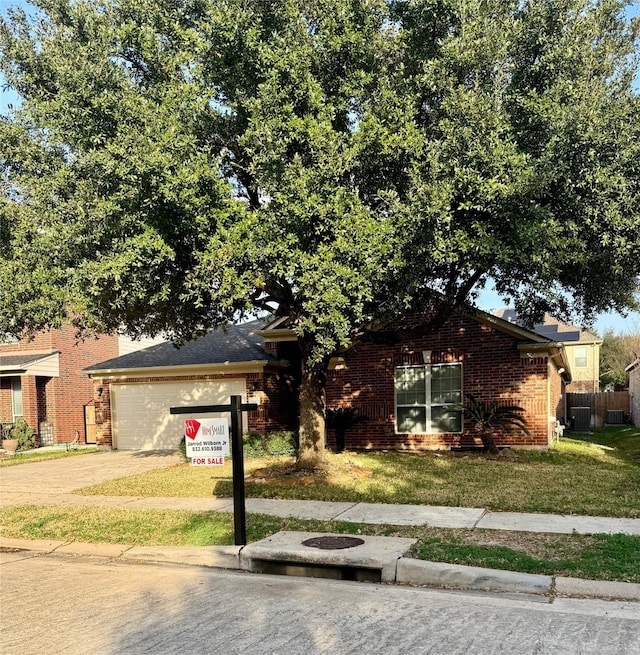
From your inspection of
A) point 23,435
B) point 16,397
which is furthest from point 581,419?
point 16,397

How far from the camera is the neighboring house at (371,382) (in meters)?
14.7

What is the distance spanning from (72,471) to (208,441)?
26.9 feet

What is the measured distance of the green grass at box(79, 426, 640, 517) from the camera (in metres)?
8.84

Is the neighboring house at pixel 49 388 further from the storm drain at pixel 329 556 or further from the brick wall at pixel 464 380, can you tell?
the storm drain at pixel 329 556

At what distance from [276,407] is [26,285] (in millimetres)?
9024

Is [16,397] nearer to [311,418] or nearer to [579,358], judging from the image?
[311,418]

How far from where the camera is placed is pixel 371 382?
16.0 m

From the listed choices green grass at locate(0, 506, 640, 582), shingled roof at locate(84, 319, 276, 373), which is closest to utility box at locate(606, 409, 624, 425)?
shingled roof at locate(84, 319, 276, 373)

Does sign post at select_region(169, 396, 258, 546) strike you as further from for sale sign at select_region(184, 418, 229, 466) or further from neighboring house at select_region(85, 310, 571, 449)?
neighboring house at select_region(85, 310, 571, 449)

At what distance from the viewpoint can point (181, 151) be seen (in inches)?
315

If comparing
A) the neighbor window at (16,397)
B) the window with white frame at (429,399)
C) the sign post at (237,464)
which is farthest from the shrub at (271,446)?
the neighbor window at (16,397)

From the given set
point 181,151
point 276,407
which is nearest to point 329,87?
point 181,151

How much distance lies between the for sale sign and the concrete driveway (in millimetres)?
4897

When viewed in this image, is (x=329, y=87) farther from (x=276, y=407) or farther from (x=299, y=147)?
(x=276, y=407)
